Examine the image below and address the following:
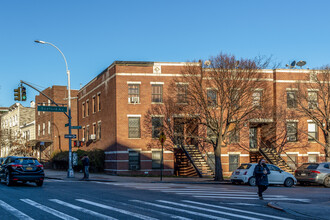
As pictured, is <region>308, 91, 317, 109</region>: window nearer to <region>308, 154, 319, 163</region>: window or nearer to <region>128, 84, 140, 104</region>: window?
<region>308, 154, 319, 163</region>: window

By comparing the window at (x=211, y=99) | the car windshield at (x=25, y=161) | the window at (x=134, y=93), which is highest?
the window at (x=134, y=93)

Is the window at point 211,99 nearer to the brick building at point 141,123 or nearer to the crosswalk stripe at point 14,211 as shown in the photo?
the brick building at point 141,123

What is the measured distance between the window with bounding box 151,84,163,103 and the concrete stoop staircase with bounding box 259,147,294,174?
10.5 m

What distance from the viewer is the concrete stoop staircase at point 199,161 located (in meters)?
32.7

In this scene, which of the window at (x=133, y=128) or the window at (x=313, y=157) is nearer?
the window at (x=133, y=128)

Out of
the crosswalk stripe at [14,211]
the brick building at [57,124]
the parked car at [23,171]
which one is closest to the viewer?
the crosswalk stripe at [14,211]

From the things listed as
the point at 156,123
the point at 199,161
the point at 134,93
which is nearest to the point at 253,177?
the point at 199,161

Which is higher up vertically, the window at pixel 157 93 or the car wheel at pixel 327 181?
the window at pixel 157 93

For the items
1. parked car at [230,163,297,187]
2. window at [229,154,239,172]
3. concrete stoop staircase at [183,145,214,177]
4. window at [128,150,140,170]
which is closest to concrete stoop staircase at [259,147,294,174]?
window at [229,154,239,172]

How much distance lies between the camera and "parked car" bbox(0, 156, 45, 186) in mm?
20125

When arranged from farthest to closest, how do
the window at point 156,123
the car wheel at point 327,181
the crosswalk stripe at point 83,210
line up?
the window at point 156,123
the car wheel at point 327,181
the crosswalk stripe at point 83,210

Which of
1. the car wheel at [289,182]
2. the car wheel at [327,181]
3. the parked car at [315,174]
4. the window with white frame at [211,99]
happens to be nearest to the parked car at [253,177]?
the car wheel at [289,182]

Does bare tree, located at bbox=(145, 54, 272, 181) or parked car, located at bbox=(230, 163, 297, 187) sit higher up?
bare tree, located at bbox=(145, 54, 272, 181)

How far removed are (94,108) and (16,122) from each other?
32.5m
